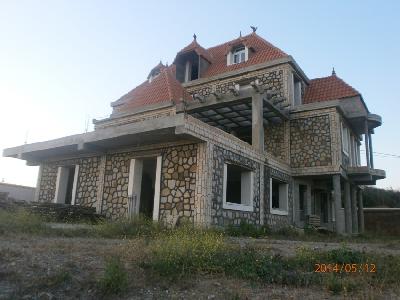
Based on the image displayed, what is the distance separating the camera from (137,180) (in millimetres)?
12633

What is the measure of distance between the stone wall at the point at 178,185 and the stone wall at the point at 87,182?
3.47 meters

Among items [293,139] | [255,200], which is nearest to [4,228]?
[255,200]

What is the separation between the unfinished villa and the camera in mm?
11156

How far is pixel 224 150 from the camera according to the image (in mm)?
11609

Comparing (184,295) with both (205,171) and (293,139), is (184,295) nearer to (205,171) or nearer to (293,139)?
(205,171)

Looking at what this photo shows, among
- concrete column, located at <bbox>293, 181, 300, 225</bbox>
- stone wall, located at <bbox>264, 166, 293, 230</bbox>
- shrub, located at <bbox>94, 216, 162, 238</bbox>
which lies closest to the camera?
shrub, located at <bbox>94, 216, 162, 238</bbox>

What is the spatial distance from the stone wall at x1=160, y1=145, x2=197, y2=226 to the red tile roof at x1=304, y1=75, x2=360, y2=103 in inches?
395

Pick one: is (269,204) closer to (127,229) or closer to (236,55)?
(127,229)

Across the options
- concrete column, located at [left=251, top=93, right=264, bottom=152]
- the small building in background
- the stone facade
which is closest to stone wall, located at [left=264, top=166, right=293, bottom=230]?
concrete column, located at [left=251, top=93, right=264, bottom=152]

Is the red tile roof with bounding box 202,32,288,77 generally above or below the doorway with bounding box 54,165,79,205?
above

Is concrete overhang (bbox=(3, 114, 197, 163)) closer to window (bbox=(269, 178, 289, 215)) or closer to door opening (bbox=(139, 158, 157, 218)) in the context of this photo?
door opening (bbox=(139, 158, 157, 218))
